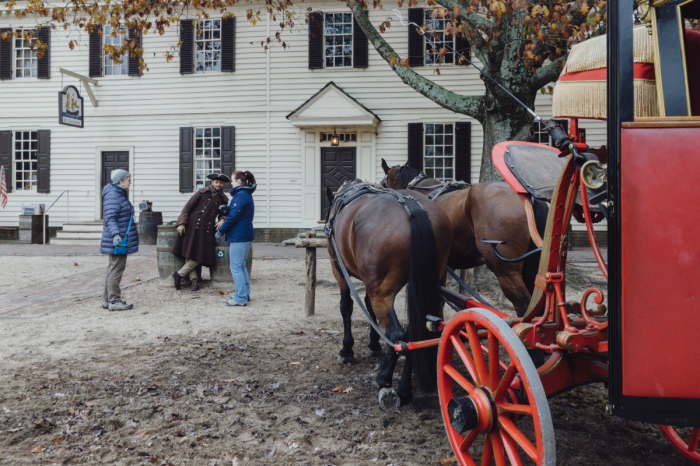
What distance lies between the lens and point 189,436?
117 inches

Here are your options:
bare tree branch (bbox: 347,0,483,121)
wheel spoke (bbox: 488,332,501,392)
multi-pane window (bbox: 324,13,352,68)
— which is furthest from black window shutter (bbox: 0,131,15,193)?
wheel spoke (bbox: 488,332,501,392)

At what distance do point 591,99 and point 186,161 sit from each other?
1390 centimetres

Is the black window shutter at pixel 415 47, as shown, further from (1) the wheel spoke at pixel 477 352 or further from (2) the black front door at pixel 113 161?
(1) the wheel spoke at pixel 477 352

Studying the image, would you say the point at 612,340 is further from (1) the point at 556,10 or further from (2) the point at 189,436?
(1) the point at 556,10

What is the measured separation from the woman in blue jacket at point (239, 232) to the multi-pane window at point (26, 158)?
1187cm

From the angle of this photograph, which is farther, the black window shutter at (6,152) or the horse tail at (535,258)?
the black window shutter at (6,152)

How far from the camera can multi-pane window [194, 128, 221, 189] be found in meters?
14.6

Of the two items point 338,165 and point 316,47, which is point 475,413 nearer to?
point 338,165

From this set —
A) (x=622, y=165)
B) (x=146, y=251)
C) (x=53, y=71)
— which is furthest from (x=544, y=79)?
(x=53, y=71)

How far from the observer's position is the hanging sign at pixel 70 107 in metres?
13.5

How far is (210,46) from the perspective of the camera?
14680mm

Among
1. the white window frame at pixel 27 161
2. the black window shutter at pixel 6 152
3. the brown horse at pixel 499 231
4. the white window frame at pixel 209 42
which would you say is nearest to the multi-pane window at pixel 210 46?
the white window frame at pixel 209 42

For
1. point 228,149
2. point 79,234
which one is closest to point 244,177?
point 228,149

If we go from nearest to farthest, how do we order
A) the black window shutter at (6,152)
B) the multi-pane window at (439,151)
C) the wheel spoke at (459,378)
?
the wheel spoke at (459,378) < the multi-pane window at (439,151) < the black window shutter at (6,152)
